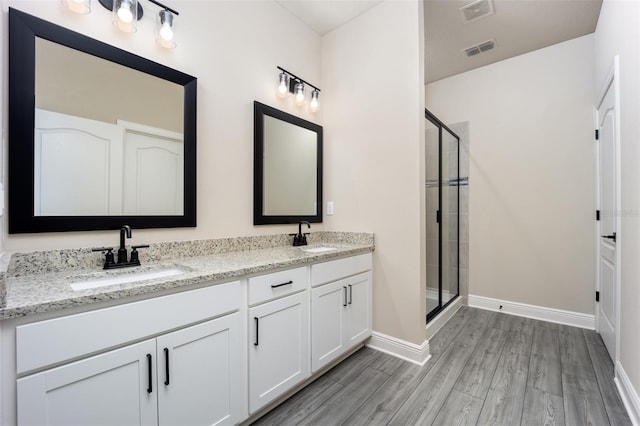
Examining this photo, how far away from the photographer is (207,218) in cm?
187

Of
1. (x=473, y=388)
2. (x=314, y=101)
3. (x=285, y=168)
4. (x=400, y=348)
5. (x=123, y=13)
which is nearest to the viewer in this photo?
(x=123, y=13)

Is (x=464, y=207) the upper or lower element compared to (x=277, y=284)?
upper

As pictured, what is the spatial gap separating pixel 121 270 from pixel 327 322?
1.25 metres

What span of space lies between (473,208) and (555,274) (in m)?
1.03

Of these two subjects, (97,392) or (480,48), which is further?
(480,48)

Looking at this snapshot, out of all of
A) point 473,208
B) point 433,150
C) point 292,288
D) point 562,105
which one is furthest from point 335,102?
point 562,105

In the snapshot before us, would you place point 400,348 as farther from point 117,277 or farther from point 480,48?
point 480,48

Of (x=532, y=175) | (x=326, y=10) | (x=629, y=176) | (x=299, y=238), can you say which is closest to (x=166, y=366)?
(x=299, y=238)

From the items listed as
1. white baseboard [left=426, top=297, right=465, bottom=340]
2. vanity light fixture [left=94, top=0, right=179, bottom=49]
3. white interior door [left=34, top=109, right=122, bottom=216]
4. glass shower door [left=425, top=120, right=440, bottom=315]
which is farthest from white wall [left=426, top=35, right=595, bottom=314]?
white interior door [left=34, top=109, right=122, bottom=216]

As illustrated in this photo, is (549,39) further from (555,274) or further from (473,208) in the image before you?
(555,274)

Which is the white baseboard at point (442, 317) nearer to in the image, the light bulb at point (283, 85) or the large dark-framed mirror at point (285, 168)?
the large dark-framed mirror at point (285, 168)

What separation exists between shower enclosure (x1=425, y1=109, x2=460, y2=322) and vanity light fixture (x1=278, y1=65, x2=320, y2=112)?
3.31 feet

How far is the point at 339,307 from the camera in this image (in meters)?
2.05

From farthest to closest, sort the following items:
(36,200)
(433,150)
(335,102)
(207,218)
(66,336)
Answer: (433,150) < (335,102) < (207,218) < (36,200) < (66,336)
